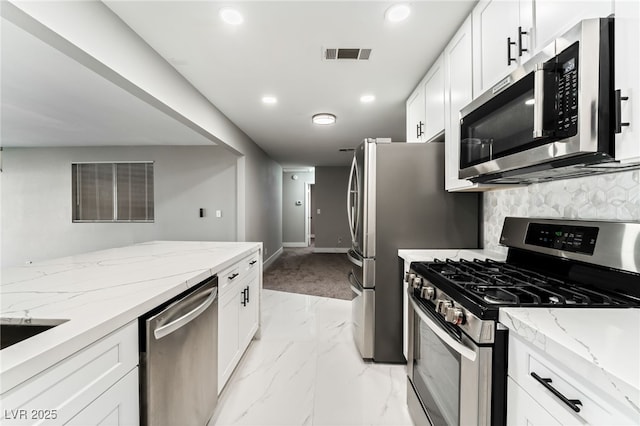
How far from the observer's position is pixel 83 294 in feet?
3.44

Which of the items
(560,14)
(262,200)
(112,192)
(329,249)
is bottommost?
(329,249)

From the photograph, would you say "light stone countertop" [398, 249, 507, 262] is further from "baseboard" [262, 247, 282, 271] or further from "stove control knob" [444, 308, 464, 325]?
"baseboard" [262, 247, 282, 271]

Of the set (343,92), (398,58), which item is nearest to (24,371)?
(398,58)

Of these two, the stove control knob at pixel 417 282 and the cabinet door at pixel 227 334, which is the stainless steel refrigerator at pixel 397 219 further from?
the cabinet door at pixel 227 334

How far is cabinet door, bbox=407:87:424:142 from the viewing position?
97.7 inches

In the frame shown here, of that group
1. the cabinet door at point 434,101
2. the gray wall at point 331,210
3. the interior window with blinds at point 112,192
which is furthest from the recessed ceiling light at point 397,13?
the gray wall at point 331,210

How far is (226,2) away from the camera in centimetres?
153

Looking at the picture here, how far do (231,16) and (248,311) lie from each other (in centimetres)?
210

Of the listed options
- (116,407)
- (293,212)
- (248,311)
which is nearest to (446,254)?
(248,311)

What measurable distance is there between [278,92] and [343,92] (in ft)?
2.13

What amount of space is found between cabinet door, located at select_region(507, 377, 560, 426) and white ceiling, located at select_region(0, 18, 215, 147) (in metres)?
3.05

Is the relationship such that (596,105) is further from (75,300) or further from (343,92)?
(343,92)

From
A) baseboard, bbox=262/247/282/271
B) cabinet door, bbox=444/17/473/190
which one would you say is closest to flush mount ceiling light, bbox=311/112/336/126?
cabinet door, bbox=444/17/473/190

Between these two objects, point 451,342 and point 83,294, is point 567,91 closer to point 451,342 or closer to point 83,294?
point 451,342
